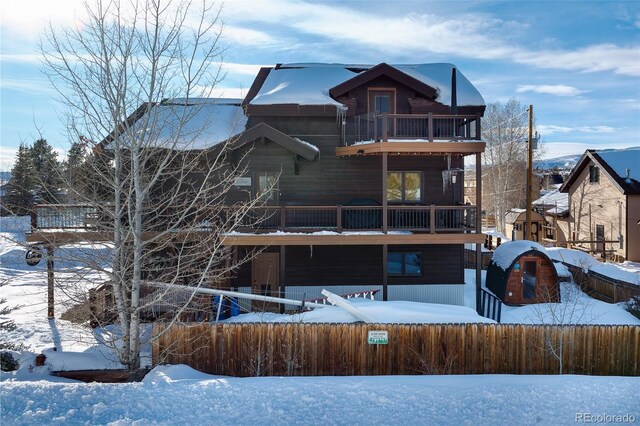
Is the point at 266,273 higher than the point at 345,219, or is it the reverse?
the point at 345,219

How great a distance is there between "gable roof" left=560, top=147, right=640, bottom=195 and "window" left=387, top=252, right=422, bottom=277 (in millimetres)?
16918

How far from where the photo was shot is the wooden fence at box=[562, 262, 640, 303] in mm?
17062

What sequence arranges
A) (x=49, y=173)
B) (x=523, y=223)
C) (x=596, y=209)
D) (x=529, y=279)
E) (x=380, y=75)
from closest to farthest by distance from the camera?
(x=49, y=173) → (x=380, y=75) → (x=529, y=279) → (x=596, y=209) → (x=523, y=223)

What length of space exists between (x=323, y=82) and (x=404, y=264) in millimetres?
8072

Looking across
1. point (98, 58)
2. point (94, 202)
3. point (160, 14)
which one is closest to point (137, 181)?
point (94, 202)

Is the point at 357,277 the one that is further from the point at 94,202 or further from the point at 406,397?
the point at 94,202

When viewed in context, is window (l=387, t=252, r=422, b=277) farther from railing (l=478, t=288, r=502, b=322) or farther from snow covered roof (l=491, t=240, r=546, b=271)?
snow covered roof (l=491, t=240, r=546, b=271)

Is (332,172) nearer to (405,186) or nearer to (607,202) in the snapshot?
(405,186)

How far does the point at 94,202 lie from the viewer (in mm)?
9266

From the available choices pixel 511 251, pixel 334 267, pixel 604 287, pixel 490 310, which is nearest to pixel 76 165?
pixel 334 267

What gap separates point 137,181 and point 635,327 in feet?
36.9

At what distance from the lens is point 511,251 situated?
708 inches

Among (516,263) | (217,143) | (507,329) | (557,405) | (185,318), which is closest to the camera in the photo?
(557,405)

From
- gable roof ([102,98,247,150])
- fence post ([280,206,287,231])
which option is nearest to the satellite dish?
gable roof ([102,98,247,150])
